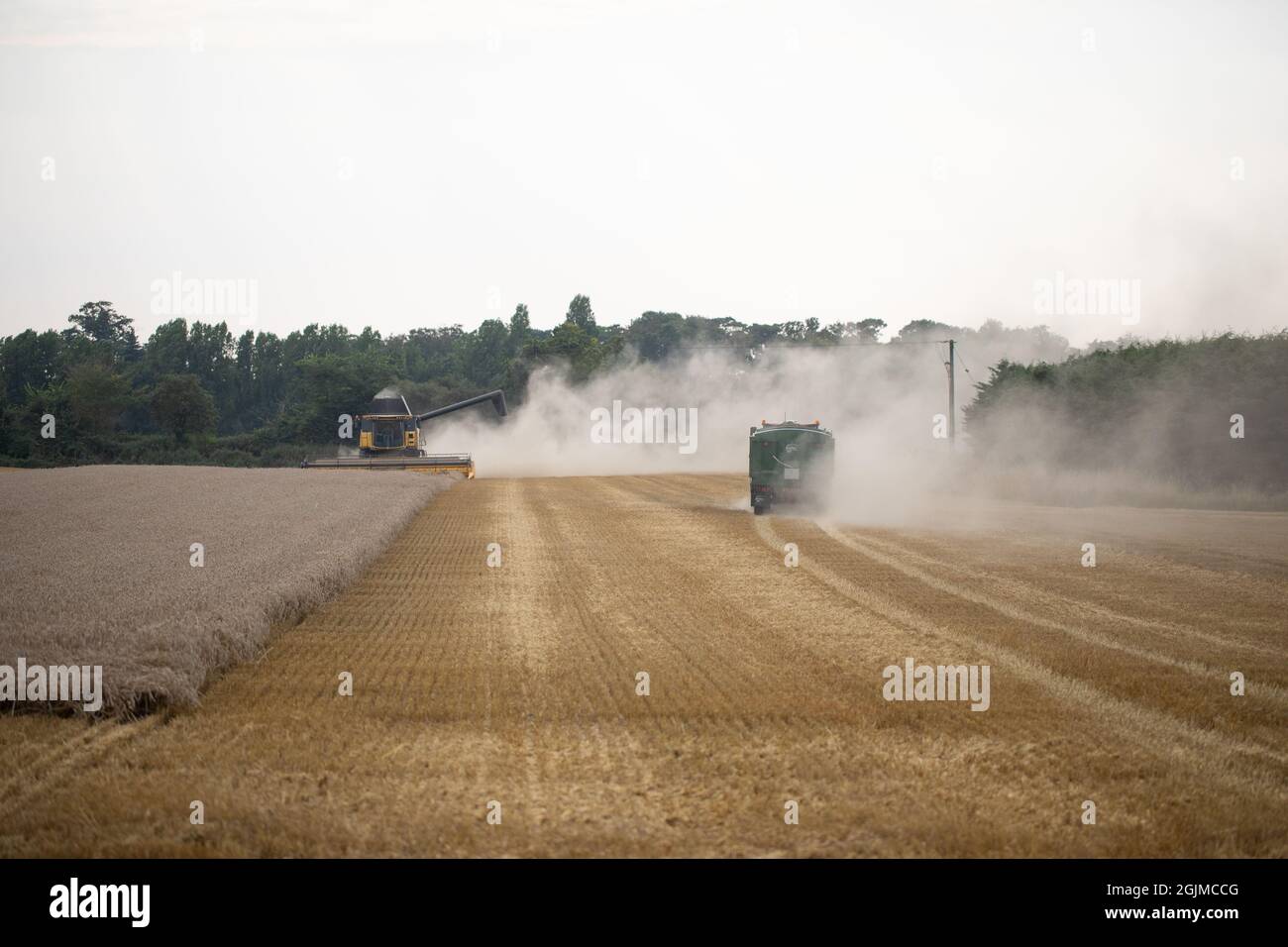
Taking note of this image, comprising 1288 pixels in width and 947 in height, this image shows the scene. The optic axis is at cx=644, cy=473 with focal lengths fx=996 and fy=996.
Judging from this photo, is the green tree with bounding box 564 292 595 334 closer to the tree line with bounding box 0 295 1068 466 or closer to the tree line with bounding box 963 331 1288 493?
the tree line with bounding box 0 295 1068 466

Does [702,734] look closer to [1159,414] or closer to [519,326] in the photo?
[1159,414]

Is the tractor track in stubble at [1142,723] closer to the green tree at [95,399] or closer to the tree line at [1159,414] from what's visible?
the tree line at [1159,414]

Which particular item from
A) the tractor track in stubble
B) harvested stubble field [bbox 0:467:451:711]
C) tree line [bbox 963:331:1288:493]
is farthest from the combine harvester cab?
tree line [bbox 963:331:1288:493]

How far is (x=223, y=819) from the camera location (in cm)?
673

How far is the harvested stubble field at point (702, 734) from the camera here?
6.69 metres

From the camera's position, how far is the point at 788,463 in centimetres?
3047

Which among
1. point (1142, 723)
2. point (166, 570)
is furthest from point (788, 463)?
point (1142, 723)

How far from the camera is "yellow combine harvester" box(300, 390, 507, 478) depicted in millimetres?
49031

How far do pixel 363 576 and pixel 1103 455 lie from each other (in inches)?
1373

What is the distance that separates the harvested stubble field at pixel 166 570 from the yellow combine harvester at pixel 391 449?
13.5m

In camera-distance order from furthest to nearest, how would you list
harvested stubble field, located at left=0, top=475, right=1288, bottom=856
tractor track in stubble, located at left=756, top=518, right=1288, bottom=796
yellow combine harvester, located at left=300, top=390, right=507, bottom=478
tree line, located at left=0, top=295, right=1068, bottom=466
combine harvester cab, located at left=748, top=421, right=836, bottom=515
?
tree line, located at left=0, top=295, right=1068, bottom=466 < yellow combine harvester, located at left=300, top=390, right=507, bottom=478 < combine harvester cab, located at left=748, top=421, right=836, bottom=515 < tractor track in stubble, located at left=756, top=518, right=1288, bottom=796 < harvested stubble field, located at left=0, top=475, right=1288, bottom=856

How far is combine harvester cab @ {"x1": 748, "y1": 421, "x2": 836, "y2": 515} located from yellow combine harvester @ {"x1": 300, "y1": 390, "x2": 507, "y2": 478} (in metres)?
22.0

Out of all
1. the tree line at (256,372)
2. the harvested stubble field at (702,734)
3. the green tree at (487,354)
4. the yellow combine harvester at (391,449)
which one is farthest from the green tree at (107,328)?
the harvested stubble field at (702,734)
